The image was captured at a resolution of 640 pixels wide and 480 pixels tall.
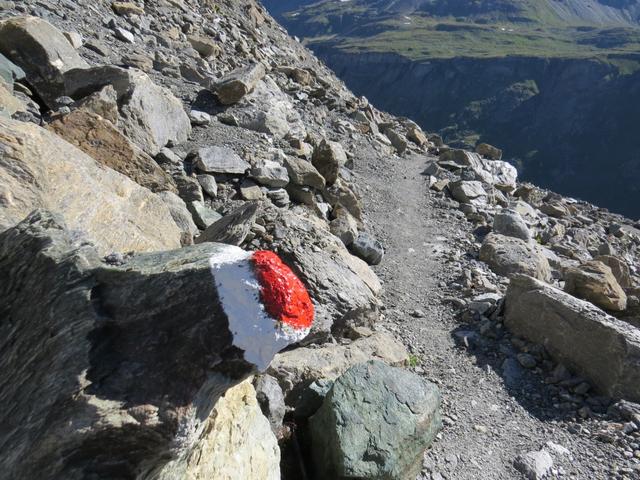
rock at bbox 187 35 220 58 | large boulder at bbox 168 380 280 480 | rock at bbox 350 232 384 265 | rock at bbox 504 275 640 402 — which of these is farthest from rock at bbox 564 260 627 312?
rock at bbox 187 35 220 58

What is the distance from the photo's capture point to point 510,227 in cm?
2064

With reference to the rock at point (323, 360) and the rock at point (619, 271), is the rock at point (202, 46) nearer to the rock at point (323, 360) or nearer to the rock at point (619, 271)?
the rock at point (619, 271)

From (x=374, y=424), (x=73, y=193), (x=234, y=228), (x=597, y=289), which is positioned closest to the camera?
(x=73, y=193)

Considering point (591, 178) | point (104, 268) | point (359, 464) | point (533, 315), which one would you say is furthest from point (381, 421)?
point (591, 178)

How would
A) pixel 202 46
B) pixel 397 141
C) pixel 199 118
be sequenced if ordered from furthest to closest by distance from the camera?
1. pixel 397 141
2. pixel 202 46
3. pixel 199 118

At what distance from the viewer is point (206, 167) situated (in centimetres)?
1521

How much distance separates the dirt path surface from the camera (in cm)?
936

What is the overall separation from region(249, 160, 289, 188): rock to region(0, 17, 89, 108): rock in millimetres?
6105

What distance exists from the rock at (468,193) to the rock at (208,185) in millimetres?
14243

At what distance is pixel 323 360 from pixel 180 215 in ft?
15.1

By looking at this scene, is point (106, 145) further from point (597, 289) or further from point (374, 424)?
point (597, 289)

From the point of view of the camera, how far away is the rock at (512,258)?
17.1 m

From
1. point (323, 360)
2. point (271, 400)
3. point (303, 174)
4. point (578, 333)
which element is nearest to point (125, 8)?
point (303, 174)

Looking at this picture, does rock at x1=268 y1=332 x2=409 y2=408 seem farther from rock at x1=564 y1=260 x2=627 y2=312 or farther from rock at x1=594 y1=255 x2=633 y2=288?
rock at x1=594 y1=255 x2=633 y2=288
